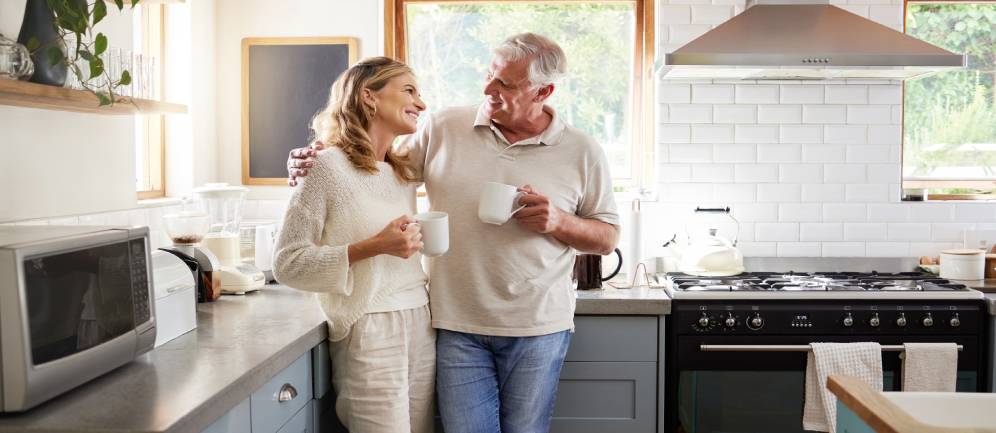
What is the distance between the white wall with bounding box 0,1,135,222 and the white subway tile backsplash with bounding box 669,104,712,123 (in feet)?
7.11

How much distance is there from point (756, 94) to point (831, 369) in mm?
1271

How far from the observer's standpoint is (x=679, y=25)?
387 cm

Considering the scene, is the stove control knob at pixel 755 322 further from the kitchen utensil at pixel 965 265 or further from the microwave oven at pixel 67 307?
the microwave oven at pixel 67 307

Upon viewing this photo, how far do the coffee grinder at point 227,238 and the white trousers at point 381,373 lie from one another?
667mm

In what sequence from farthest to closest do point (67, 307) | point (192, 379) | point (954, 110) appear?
1. point (954, 110)
2. point (192, 379)
3. point (67, 307)

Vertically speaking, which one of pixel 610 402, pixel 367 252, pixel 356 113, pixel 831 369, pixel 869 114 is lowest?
pixel 610 402

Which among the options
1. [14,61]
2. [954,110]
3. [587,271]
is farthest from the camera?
[954,110]

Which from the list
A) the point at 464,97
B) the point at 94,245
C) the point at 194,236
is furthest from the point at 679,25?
the point at 94,245

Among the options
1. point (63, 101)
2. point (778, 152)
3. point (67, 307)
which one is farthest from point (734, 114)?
point (67, 307)

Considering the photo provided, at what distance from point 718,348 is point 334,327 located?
1.53m

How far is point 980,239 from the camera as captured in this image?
3.89 m

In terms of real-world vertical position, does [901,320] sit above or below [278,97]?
below

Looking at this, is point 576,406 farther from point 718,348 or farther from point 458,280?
point 458,280

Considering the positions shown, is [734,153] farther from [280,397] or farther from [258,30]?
[280,397]
